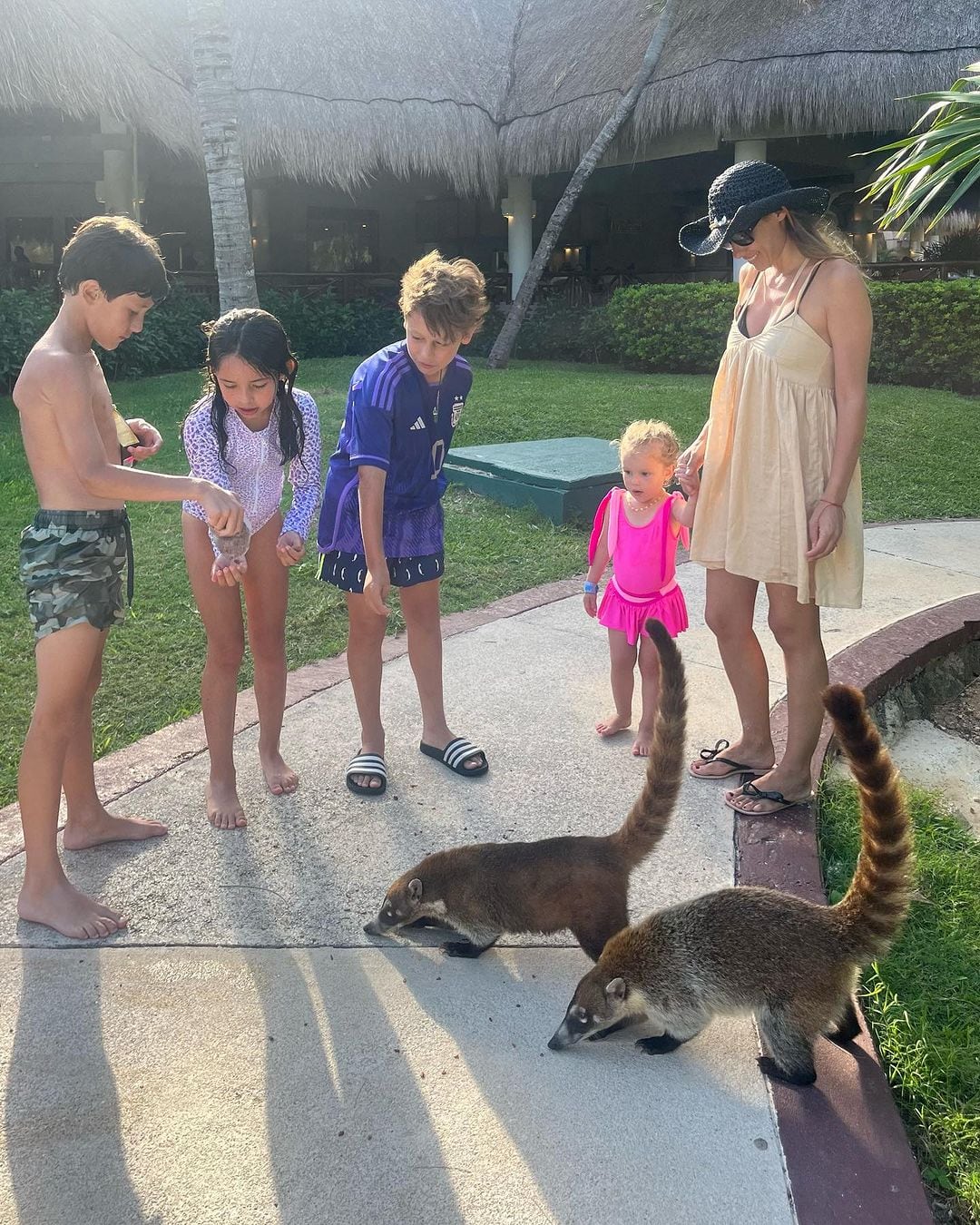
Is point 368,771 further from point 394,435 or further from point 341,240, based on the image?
point 341,240

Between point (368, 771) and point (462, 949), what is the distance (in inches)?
35.5

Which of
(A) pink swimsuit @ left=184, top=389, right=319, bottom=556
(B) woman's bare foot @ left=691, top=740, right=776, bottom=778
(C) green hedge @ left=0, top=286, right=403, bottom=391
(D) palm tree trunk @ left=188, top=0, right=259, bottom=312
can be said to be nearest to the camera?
(A) pink swimsuit @ left=184, top=389, right=319, bottom=556

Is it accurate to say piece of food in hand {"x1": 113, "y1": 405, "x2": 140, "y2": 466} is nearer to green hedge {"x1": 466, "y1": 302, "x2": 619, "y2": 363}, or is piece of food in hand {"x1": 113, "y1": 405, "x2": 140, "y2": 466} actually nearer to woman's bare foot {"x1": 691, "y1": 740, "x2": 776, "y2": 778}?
woman's bare foot {"x1": 691, "y1": 740, "x2": 776, "y2": 778}

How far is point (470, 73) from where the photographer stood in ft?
51.6

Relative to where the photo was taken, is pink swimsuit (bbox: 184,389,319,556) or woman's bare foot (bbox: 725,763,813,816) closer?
pink swimsuit (bbox: 184,389,319,556)

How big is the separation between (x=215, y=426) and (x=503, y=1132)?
2.07 m

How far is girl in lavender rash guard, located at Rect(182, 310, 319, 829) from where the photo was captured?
3059mm

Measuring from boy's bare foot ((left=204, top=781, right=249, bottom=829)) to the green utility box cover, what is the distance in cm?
388

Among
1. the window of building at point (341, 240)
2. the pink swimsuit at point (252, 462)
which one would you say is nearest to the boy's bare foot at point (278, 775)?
the pink swimsuit at point (252, 462)

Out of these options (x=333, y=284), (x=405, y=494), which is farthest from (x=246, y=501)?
(x=333, y=284)

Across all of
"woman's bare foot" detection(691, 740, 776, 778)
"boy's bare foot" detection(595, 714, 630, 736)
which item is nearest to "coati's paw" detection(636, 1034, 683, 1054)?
"woman's bare foot" detection(691, 740, 776, 778)

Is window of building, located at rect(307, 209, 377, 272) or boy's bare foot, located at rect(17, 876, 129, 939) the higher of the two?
window of building, located at rect(307, 209, 377, 272)

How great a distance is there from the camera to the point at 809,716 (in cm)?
328

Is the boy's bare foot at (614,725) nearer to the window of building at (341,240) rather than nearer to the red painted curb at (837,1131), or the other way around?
the red painted curb at (837,1131)
